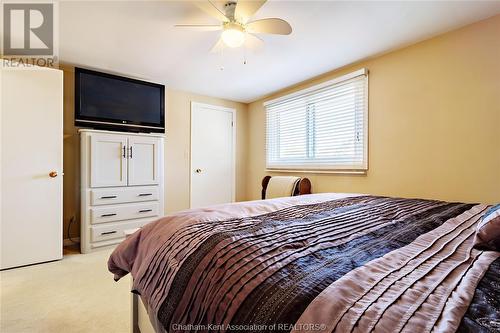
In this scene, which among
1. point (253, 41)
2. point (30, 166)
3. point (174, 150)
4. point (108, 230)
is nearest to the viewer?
point (253, 41)

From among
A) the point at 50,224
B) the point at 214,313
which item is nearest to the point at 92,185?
the point at 50,224

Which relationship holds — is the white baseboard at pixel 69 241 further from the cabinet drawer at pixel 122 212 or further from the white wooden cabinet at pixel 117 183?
the cabinet drawer at pixel 122 212

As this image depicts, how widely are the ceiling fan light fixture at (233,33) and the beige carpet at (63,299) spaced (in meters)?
2.15

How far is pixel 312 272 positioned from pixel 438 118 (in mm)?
2330

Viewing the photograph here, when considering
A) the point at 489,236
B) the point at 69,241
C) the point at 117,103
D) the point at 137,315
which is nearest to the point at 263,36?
the point at 117,103

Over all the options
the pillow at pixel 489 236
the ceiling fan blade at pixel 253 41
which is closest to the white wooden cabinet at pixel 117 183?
the ceiling fan blade at pixel 253 41

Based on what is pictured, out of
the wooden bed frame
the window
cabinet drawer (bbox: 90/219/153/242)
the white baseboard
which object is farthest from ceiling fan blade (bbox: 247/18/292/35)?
the white baseboard

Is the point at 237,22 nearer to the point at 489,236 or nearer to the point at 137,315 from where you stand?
the point at 489,236

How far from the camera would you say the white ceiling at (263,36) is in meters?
1.86

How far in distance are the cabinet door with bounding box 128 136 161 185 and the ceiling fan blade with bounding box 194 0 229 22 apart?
6.36 feet

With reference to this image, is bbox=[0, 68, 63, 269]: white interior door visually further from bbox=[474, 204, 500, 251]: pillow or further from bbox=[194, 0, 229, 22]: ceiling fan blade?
bbox=[474, 204, 500, 251]: pillow

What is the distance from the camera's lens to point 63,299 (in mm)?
1804

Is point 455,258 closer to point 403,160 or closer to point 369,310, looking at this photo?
point 369,310

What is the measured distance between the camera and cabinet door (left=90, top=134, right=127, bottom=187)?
283cm
